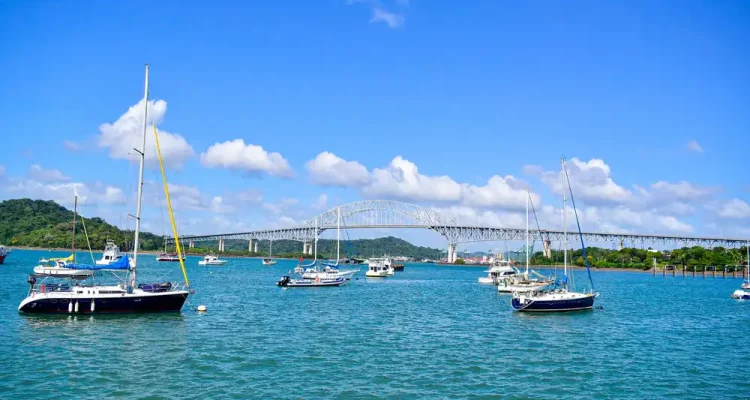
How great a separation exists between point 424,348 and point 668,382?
9612 millimetres

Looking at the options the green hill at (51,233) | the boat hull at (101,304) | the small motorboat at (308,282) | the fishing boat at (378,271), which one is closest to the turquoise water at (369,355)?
the boat hull at (101,304)

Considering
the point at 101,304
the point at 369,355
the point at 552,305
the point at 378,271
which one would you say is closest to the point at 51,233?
the point at 378,271

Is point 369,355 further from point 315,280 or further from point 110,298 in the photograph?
point 315,280

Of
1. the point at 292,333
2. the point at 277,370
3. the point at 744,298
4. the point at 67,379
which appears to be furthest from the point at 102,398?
the point at 744,298

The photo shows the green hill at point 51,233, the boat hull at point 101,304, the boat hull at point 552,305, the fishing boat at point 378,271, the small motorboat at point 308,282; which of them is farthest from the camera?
the green hill at point 51,233

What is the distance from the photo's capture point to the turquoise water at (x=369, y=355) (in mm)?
19531

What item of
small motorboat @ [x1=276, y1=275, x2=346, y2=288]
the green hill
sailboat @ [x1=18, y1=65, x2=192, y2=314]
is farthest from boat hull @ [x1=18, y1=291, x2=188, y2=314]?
the green hill

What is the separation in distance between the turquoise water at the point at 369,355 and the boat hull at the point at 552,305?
67 centimetres

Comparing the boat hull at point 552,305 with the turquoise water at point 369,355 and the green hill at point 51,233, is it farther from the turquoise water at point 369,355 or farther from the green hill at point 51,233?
the green hill at point 51,233

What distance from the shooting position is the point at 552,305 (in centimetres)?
3994

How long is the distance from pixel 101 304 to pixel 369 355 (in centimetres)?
1704

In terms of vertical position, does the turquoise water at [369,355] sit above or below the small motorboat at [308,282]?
below

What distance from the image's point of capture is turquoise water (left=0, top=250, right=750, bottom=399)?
1953 cm

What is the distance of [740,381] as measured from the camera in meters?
21.8
